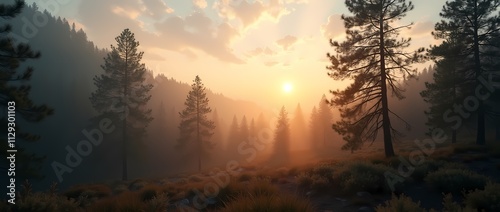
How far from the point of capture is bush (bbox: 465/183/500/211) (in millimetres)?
6410

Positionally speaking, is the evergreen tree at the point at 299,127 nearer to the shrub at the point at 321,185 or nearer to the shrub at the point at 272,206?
the shrub at the point at 321,185

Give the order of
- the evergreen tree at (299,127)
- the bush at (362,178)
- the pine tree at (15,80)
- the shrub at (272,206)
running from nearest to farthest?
the shrub at (272,206) → the bush at (362,178) → the pine tree at (15,80) → the evergreen tree at (299,127)

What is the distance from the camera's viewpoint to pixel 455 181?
8781 mm

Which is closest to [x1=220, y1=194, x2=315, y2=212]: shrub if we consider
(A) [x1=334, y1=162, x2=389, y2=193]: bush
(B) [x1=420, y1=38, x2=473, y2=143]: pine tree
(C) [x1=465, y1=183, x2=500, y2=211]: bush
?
(C) [x1=465, y1=183, x2=500, y2=211]: bush

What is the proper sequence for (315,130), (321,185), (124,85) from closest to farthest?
(321,185), (124,85), (315,130)

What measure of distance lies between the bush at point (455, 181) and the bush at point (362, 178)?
1.61 metres

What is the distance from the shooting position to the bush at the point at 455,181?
27.9 ft

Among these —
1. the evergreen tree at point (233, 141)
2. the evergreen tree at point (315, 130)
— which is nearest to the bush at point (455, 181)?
the evergreen tree at point (315, 130)

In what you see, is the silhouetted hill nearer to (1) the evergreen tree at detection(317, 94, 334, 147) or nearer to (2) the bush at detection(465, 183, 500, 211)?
(2) the bush at detection(465, 183, 500, 211)

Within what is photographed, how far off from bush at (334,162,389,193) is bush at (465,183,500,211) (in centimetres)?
281

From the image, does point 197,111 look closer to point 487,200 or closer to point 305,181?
point 305,181

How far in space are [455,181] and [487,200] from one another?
2443mm

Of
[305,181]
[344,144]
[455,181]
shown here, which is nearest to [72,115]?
[344,144]

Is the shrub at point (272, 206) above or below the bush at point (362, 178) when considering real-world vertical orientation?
above
